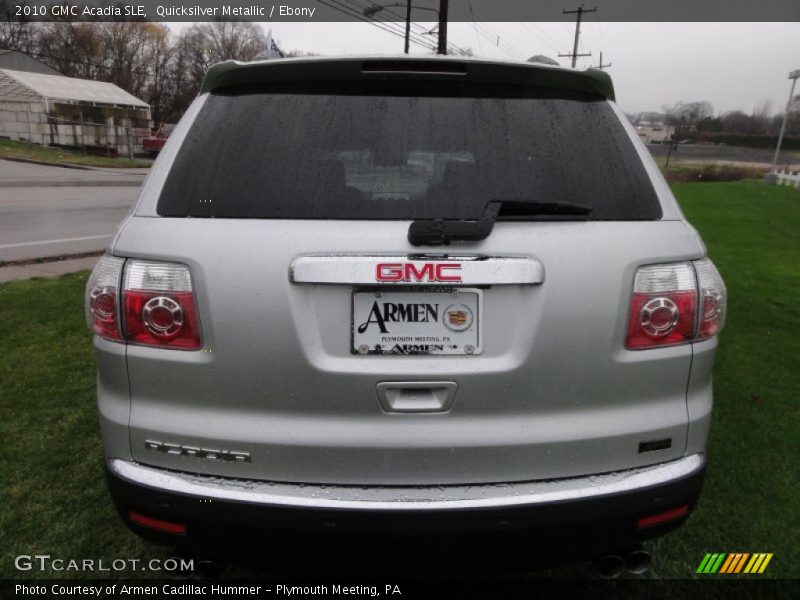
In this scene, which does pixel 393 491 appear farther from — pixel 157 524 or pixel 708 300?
pixel 708 300

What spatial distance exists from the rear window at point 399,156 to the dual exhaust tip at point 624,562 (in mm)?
1090

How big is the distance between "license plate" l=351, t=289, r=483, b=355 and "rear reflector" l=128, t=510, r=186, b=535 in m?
0.71

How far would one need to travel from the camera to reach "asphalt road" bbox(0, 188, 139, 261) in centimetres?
895

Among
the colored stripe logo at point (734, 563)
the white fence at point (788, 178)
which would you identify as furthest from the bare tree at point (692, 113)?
the colored stripe logo at point (734, 563)

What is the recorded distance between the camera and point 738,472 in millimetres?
3219

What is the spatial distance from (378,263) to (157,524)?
977mm

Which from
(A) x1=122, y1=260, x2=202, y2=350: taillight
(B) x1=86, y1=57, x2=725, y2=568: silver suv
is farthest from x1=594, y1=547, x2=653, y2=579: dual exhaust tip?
(A) x1=122, y1=260, x2=202, y2=350: taillight

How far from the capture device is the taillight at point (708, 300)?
72.1 inches

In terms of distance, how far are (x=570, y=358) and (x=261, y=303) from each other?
2.75ft

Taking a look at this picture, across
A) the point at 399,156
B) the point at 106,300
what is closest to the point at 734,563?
the point at 399,156

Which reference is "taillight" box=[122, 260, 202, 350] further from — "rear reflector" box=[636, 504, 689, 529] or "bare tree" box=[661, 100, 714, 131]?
"bare tree" box=[661, 100, 714, 131]

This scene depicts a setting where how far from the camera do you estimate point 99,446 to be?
3309mm

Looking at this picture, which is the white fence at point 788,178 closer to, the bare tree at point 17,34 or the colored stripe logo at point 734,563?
the colored stripe logo at point 734,563

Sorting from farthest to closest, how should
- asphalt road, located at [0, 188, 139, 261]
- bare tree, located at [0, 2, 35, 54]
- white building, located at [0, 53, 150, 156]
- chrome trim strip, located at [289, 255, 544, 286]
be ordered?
bare tree, located at [0, 2, 35, 54] < white building, located at [0, 53, 150, 156] < asphalt road, located at [0, 188, 139, 261] < chrome trim strip, located at [289, 255, 544, 286]
